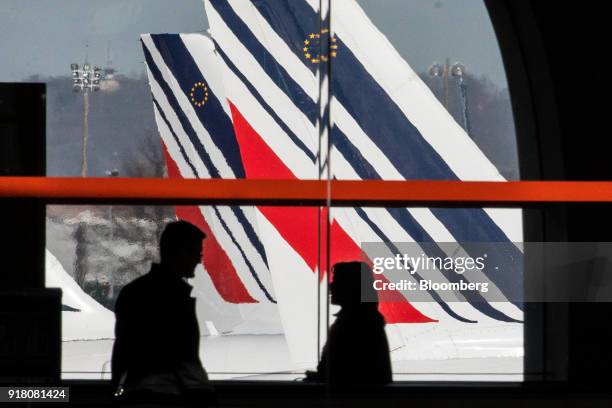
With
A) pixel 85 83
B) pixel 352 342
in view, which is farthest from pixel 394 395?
pixel 85 83

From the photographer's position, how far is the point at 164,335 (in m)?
2.80

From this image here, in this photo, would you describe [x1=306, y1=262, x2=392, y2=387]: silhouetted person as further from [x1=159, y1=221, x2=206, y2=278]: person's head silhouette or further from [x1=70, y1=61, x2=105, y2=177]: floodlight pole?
[x1=70, y1=61, x2=105, y2=177]: floodlight pole

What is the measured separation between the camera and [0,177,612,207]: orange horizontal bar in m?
2.75

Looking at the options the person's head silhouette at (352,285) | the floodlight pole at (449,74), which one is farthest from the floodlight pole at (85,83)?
the floodlight pole at (449,74)

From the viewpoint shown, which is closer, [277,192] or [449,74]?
[277,192]

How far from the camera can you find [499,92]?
9.32ft

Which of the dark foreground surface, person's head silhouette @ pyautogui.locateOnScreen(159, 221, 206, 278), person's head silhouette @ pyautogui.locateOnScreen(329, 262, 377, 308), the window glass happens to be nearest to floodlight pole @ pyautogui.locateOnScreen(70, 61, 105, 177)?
the window glass

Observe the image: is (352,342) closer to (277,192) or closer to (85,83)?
(277,192)

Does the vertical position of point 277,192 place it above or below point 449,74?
below

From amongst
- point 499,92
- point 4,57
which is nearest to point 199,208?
point 4,57

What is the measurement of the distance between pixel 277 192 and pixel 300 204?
73mm

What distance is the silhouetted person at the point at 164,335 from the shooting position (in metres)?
2.74

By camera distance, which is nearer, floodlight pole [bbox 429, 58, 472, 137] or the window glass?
the window glass

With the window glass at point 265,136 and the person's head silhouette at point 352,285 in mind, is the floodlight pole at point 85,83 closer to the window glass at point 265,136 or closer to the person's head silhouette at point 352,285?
the window glass at point 265,136
